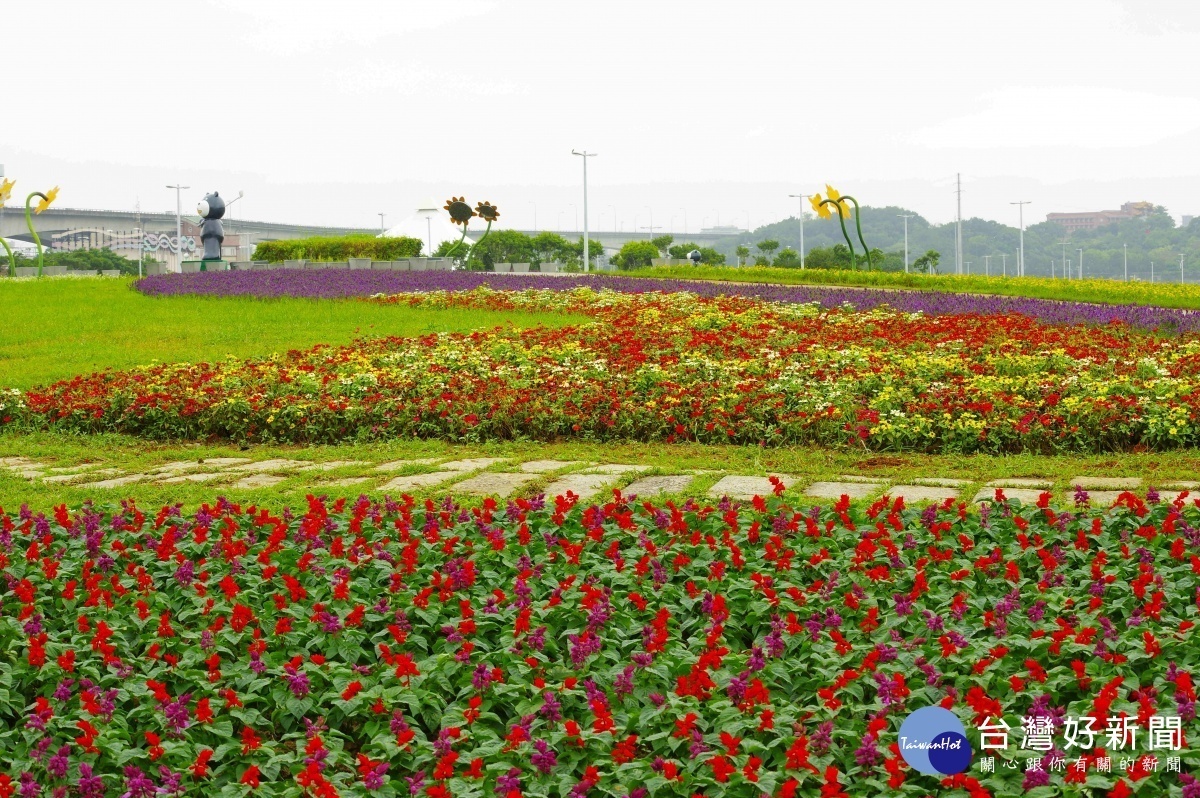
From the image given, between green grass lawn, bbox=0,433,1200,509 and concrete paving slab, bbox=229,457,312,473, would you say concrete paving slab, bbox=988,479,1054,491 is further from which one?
concrete paving slab, bbox=229,457,312,473

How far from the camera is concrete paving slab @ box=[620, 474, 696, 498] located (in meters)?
5.50

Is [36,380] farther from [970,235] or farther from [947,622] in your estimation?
[970,235]

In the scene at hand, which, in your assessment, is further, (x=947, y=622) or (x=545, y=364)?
(x=545, y=364)

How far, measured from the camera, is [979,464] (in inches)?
238

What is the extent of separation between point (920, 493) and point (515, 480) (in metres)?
1.92

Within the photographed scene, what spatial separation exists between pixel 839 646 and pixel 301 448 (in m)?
4.91

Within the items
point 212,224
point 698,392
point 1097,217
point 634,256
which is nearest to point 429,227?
point 634,256

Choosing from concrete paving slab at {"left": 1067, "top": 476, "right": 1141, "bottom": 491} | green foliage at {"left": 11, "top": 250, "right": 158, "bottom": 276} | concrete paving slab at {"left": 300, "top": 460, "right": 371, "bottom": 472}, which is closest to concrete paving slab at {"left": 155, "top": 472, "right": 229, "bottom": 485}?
concrete paving slab at {"left": 300, "top": 460, "right": 371, "bottom": 472}

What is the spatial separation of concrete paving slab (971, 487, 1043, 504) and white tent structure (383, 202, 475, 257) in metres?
38.2

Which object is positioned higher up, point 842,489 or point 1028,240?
point 1028,240

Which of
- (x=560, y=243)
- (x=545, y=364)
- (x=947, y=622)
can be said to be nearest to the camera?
(x=947, y=622)

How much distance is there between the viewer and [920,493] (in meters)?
5.34

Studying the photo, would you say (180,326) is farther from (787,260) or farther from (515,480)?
(787,260)

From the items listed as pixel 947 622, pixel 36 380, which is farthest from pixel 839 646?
pixel 36 380
